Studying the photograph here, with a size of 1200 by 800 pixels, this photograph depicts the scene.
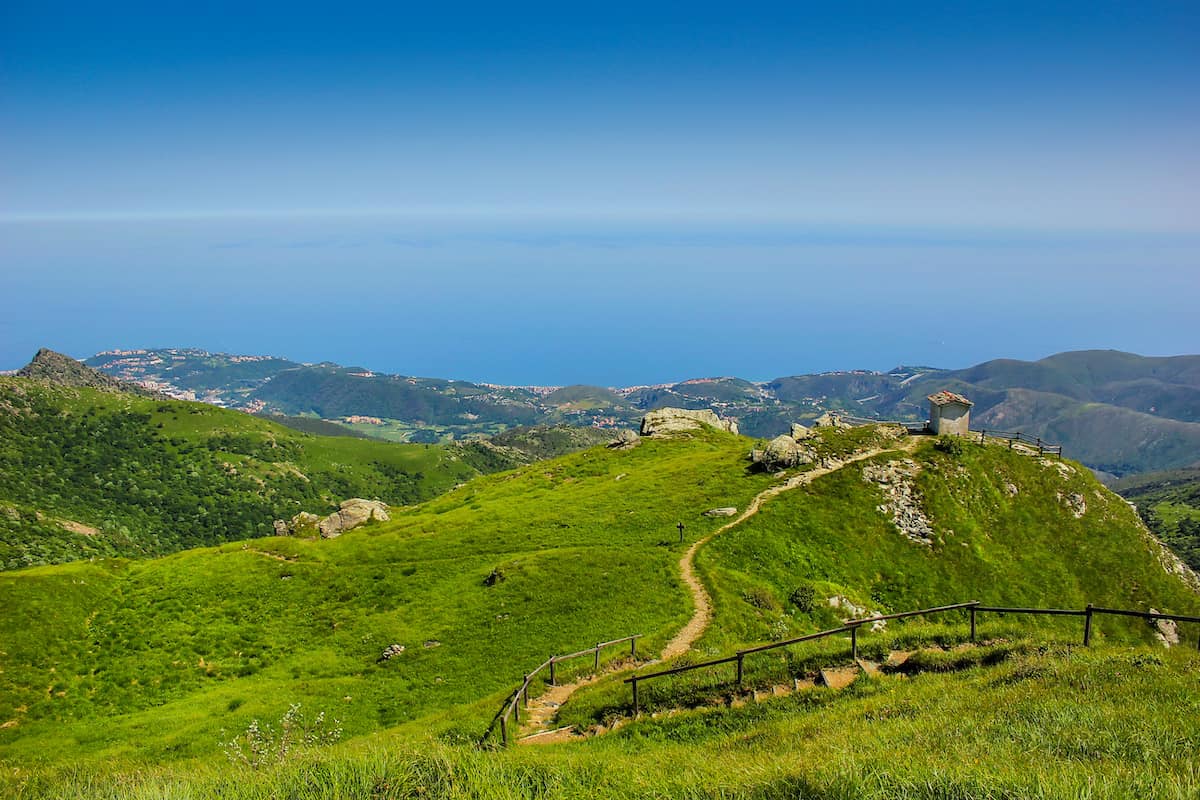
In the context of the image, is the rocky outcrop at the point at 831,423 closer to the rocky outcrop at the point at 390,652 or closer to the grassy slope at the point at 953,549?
the grassy slope at the point at 953,549

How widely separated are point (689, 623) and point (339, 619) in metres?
21.7

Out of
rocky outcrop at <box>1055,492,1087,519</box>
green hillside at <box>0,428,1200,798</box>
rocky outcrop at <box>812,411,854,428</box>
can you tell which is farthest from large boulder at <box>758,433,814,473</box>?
rocky outcrop at <box>1055,492,1087,519</box>

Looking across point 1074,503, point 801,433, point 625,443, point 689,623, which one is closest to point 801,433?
point 801,433

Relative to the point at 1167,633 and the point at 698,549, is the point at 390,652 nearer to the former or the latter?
the point at 698,549

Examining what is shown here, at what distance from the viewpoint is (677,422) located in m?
74.1

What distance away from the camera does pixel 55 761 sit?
24.4m

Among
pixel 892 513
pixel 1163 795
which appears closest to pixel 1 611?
pixel 1163 795

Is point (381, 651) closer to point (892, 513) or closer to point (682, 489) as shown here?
point (682, 489)

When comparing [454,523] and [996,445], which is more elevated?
[996,445]

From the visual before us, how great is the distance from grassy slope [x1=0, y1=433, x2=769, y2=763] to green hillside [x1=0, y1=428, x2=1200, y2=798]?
174 millimetres

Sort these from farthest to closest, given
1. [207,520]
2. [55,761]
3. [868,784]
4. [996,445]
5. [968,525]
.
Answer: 1. [207,520]
2. [996,445]
3. [968,525]
4. [55,761]
5. [868,784]

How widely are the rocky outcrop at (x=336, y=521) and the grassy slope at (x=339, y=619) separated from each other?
5.61m

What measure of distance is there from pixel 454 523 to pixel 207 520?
18168 cm

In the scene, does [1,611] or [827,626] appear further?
[1,611]
